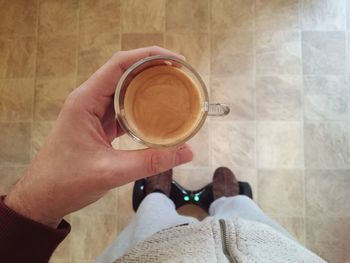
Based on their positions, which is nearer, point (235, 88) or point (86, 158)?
point (86, 158)

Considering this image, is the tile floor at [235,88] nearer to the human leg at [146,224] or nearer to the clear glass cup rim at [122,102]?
the human leg at [146,224]

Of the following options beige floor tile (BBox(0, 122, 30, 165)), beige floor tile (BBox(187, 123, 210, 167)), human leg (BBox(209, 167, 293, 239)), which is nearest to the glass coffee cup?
human leg (BBox(209, 167, 293, 239))

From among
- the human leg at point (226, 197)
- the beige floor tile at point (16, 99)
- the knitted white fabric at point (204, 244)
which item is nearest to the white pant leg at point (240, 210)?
the human leg at point (226, 197)

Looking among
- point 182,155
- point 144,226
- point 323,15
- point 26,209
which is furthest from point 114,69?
point 323,15

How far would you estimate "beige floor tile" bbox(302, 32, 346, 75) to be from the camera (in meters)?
1.37

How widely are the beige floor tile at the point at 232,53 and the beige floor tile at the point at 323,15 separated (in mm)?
234

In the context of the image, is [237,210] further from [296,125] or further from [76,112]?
[76,112]

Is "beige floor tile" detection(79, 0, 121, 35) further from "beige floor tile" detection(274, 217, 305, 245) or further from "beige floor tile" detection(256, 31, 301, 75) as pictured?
"beige floor tile" detection(274, 217, 305, 245)

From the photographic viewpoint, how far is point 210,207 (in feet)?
4.29

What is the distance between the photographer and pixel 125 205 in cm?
135

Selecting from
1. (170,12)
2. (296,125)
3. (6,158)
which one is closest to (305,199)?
(296,125)

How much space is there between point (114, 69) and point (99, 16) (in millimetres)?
874

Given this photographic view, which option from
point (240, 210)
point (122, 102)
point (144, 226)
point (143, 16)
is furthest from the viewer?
point (143, 16)

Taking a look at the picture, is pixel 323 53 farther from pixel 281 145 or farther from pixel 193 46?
pixel 193 46
